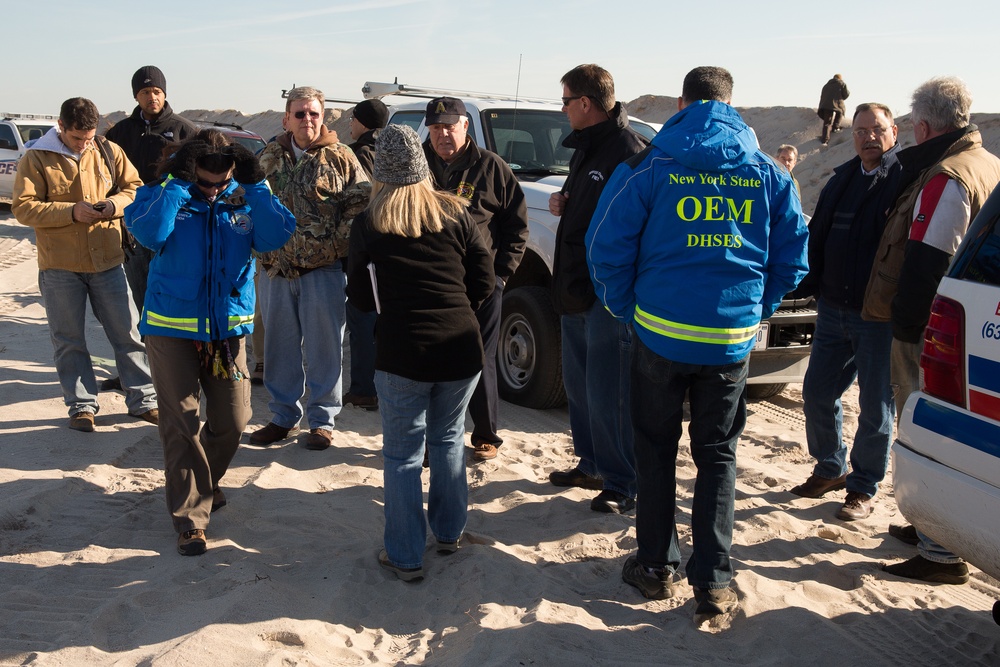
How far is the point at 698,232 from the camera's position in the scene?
11.2ft

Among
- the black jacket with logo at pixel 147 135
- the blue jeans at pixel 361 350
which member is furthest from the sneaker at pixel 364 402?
the black jacket with logo at pixel 147 135

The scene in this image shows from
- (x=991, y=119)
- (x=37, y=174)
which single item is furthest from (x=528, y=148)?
(x=991, y=119)

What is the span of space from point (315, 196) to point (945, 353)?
138 inches

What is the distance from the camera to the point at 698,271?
342 cm

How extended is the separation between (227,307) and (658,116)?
35784mm

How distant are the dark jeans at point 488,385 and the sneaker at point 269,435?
1.20 metres

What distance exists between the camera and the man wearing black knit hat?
21.0 feet

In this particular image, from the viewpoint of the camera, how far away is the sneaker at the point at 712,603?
358cm

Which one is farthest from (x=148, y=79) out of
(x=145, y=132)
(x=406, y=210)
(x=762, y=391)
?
(x=762, y=391)

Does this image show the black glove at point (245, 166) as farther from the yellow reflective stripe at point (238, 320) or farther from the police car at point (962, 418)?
the police car at point (962, 418)

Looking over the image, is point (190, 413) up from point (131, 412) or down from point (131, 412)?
up

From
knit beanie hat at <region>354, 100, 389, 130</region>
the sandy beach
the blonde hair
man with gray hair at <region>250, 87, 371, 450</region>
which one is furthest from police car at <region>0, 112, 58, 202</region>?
the blonde hair

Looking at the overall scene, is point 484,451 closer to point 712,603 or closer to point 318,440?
point 318,440

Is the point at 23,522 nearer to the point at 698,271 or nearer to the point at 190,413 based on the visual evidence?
the point at 190,413
